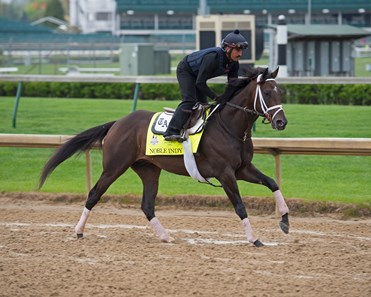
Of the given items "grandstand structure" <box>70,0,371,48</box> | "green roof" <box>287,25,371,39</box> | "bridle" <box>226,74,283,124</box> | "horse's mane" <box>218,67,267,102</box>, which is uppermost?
"grandstand structure" <box>70,0,371,48</box>

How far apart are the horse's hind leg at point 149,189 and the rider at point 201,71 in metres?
0.64

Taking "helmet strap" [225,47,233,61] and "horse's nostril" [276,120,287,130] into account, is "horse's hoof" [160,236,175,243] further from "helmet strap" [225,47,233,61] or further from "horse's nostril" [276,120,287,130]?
"helmet strap" [225,47,233,61]

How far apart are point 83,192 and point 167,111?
3.18 meters

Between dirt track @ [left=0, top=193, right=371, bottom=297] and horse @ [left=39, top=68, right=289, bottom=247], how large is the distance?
368 mm

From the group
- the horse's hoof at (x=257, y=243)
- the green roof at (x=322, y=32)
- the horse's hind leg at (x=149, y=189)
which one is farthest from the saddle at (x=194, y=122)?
the green roof at (x=322, y=32)

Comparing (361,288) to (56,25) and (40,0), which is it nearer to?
(56,25)

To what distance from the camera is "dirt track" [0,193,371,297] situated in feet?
24.3

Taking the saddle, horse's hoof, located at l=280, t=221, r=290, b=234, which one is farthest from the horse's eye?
horse's hoof, located at l=280, t=221, r=290, b=234

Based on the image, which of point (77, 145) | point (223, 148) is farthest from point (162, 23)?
point (223, 148)

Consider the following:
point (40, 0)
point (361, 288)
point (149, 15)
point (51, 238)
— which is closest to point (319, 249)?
point (361, 288)

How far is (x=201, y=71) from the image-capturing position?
9.35 metres

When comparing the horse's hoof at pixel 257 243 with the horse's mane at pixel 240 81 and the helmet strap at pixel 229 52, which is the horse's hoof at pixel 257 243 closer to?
the horse's mane at pixel 240 81

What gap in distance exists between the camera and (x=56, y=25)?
9969 cm

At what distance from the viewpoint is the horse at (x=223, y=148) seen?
9258 mm
